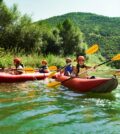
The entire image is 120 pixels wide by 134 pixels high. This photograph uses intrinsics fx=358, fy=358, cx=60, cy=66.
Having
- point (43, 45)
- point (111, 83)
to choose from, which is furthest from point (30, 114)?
point (43, 45)

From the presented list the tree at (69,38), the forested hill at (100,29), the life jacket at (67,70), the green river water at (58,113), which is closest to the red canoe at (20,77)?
the life jacket at (67,70)

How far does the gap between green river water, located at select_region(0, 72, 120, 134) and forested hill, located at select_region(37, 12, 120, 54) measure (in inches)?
2519

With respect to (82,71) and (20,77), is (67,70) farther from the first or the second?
(20,77)

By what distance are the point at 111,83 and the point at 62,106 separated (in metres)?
2.14

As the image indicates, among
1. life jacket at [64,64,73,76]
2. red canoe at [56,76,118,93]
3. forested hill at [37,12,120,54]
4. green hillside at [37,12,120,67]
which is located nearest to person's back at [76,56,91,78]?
red canoe at [56,76,118,93]

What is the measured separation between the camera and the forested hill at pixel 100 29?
3374 inches

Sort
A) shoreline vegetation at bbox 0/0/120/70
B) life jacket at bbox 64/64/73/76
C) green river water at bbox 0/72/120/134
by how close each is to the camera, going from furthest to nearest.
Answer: shoreline vegetation at bbox 0/0/120/70
life jacket at bbox 64/64/73/76
green river water at bbox 0/72/120/134

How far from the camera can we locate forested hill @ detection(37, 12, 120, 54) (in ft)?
281

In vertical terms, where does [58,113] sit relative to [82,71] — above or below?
below

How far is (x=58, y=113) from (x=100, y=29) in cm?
9901

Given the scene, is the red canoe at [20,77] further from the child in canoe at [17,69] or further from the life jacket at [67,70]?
the life jacket at [67,70]

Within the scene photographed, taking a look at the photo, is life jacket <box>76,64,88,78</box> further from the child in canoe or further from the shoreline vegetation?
the shoreline vegetation

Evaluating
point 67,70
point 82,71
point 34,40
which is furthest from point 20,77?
point 34,40

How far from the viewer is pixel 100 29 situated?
105812 millimetres
